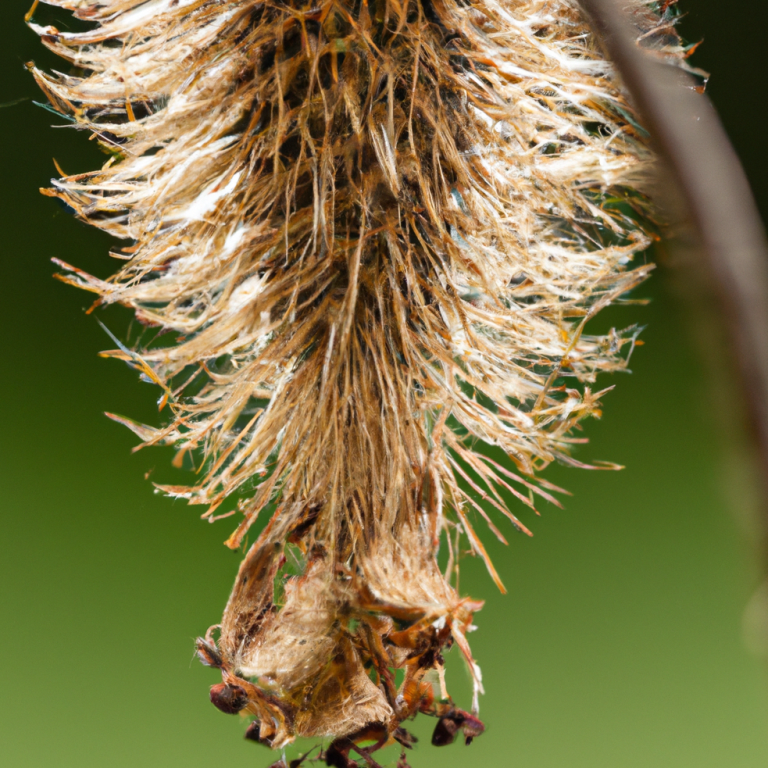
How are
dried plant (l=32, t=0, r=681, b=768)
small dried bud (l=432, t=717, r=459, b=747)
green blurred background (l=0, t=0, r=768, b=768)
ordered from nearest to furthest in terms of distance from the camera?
dried plant (l=32, t=0, r=681, b=768) < small dried bud (l=432, t=717, r=459, b=747) < green blurred background (l=0, t=0, r=768, b=768)

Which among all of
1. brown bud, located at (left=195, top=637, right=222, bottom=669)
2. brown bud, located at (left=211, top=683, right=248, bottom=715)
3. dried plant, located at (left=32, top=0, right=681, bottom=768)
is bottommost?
brown bud, located at (left=211, top=683, right=248, bottom=715)

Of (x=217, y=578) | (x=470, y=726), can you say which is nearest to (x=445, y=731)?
(x=470, y=726)

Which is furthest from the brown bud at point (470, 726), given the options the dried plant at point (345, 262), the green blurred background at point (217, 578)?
the green blurred background at point (217, 578)

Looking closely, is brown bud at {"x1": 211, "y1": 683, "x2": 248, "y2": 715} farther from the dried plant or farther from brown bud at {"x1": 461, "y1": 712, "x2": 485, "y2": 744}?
brown bud at {"x1": 461, "y1": 712, "x2": 485, "y2": 744}

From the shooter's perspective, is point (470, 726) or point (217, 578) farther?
point (217, 578)

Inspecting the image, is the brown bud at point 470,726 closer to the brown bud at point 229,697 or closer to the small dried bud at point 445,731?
the small dried bud at point 445,731

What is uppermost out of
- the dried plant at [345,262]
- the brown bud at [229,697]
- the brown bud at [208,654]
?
the dried plant at [345,262]

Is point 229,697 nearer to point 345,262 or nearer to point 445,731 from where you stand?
point 445,731

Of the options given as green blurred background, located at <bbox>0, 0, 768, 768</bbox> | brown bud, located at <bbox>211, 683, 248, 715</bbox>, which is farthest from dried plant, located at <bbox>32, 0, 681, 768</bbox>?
green blurred background, located at <bbox>0, 0, 768, 768</bbox>
